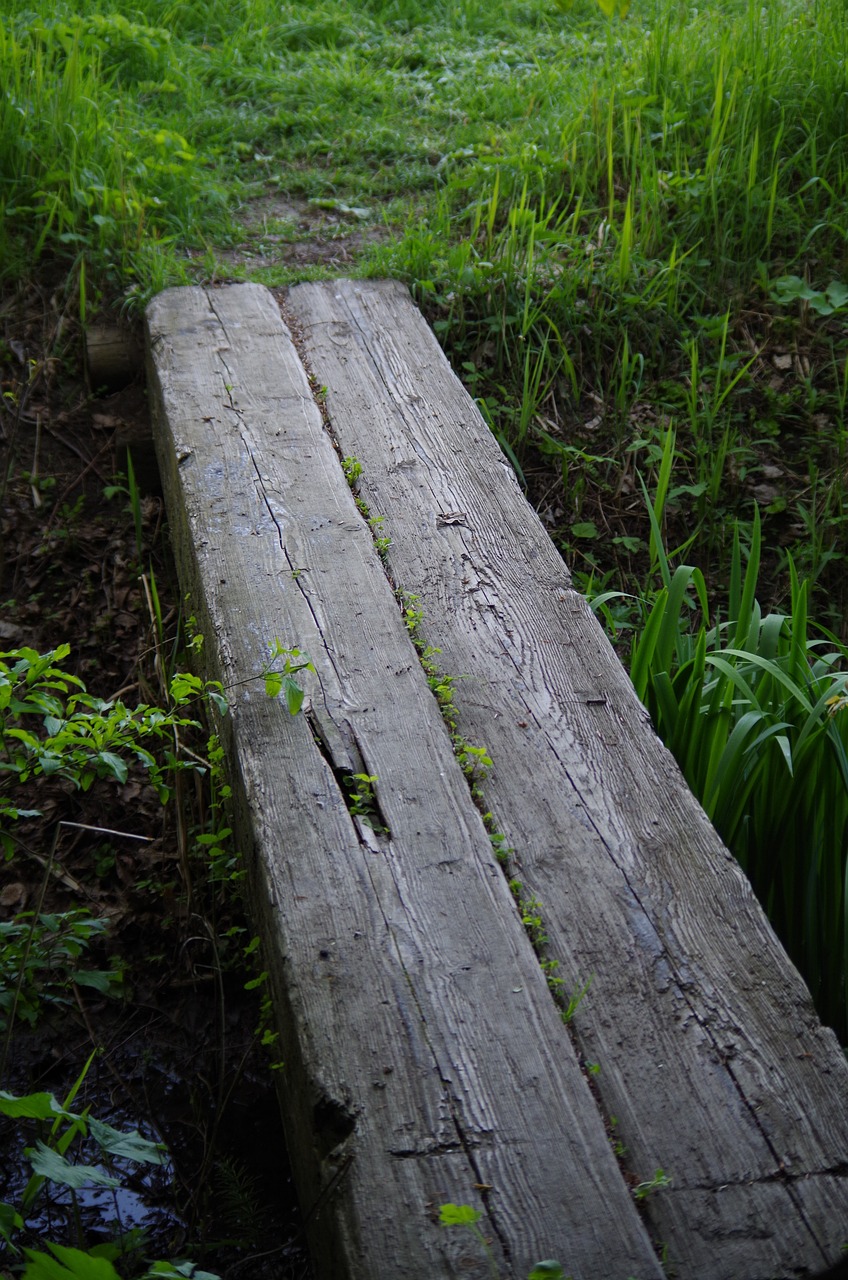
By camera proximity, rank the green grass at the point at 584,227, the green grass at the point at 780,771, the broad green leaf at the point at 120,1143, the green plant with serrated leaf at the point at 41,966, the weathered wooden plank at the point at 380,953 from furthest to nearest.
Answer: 1. the green grass at the point at 584,227
2. the green grass at the point at 780,771
3. the green plant with serrated leaf at the point at 41,966
4. the broad green leaf at the point at 120,1143
5. the weathered wooden plank at the point at 380,953

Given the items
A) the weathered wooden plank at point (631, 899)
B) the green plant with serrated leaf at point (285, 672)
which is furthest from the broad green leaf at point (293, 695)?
the weathered wooden plank at point (631, 899)

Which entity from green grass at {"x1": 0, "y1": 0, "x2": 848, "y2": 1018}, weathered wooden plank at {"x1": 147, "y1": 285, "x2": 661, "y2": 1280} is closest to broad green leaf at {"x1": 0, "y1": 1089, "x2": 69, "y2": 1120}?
weathered wooden plank at {"x1": 147, "y1": 285, "x2": 661, "y2": 1280}

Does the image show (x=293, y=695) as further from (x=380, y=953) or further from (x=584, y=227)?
(x=584, y=227)

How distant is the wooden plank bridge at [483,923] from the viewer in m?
1.36

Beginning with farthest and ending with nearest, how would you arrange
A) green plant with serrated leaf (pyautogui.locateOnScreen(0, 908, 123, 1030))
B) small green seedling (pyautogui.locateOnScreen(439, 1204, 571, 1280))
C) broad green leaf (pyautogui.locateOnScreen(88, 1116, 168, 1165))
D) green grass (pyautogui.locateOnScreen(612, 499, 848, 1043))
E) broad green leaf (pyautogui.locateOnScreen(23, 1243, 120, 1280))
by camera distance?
green grass (pyautogui.locateOnScreen(612, 499, 848, 1043))
green plant with serrated leaf (pyautogui.locateOnScreen(0, 908, 123, 1030))
broad green leaf (pyautogui.locateOnScreen(88, 1116, 168, 1165))
small green seedling (pyautogui.locateOnScreen(439, 1204, 571, 1280))
broad green leaf (pyautogui.locateOnScreen(23, 1243, 120, 1280))

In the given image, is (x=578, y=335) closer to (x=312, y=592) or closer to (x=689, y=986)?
(x=312, y=592)

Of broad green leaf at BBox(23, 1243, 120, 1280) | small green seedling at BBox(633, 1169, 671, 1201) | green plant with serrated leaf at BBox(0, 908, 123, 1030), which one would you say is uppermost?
broad green leaf at BBox(23, 1243, 120, 1280)

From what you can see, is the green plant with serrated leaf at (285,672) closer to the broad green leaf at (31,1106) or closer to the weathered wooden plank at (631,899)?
the weathered wooden plank at (631,899)

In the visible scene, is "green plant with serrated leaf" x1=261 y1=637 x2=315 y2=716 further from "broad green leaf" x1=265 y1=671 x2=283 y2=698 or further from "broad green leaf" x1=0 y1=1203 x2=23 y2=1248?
"broad green leaf" x1=0 y1=1203 x2=23 y2=1248

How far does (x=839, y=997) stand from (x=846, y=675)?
67cm

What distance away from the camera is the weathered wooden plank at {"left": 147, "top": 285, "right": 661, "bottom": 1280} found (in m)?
1.34

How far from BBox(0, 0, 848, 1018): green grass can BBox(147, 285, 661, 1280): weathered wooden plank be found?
41.3 inches

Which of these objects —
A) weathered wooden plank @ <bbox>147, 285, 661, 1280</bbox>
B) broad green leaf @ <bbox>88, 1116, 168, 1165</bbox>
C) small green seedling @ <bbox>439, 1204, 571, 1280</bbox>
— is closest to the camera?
small green seedling @ <bbox>439, 1204, 571, 1280</bbox>

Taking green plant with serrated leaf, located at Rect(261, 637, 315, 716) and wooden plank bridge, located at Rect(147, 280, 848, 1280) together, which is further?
green plant with serrated leaf, located at Rect(261, 637, 315, 716)
